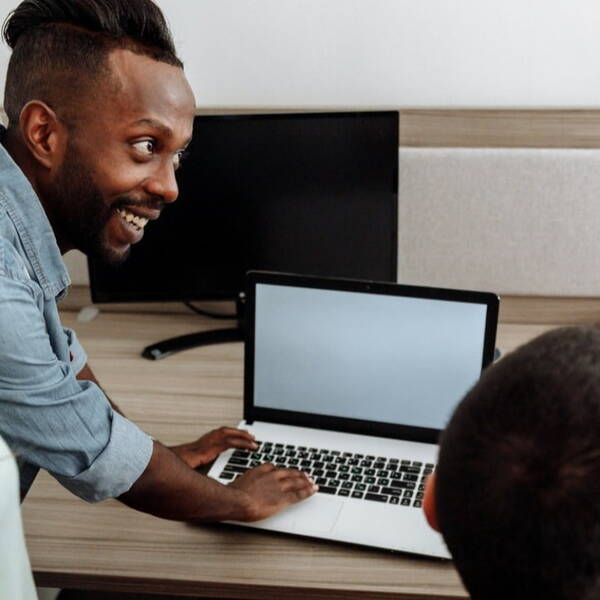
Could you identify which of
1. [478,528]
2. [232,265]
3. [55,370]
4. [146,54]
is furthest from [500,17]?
[478,528]

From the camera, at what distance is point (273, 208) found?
1.59 meters

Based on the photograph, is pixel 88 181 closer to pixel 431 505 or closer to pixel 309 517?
pixel 309 517

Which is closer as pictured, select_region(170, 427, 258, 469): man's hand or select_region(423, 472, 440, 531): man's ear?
select_region(423, 472, 440, 531): man's ear

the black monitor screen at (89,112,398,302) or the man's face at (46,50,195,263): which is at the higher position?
the man's face at (46,50,195,263)

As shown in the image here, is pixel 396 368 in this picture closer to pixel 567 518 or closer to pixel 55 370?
pixel 55 370

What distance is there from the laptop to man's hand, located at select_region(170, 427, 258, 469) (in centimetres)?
1

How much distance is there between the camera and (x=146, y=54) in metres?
1.16

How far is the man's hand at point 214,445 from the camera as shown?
51.9 inches

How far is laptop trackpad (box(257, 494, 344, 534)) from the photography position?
119 cm

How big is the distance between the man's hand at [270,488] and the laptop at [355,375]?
21 millimetres

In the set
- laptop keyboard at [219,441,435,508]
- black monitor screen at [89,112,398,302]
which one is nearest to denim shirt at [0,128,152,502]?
laptop keyboard at [219,441,435,508]

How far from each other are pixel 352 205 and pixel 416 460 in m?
0.45

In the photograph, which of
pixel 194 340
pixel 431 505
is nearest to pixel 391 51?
pixel 194 340

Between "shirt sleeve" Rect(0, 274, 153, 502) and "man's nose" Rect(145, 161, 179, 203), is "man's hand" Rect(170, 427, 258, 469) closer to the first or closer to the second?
"shirt sleeve" Rect(0, 274, 153, 502)
